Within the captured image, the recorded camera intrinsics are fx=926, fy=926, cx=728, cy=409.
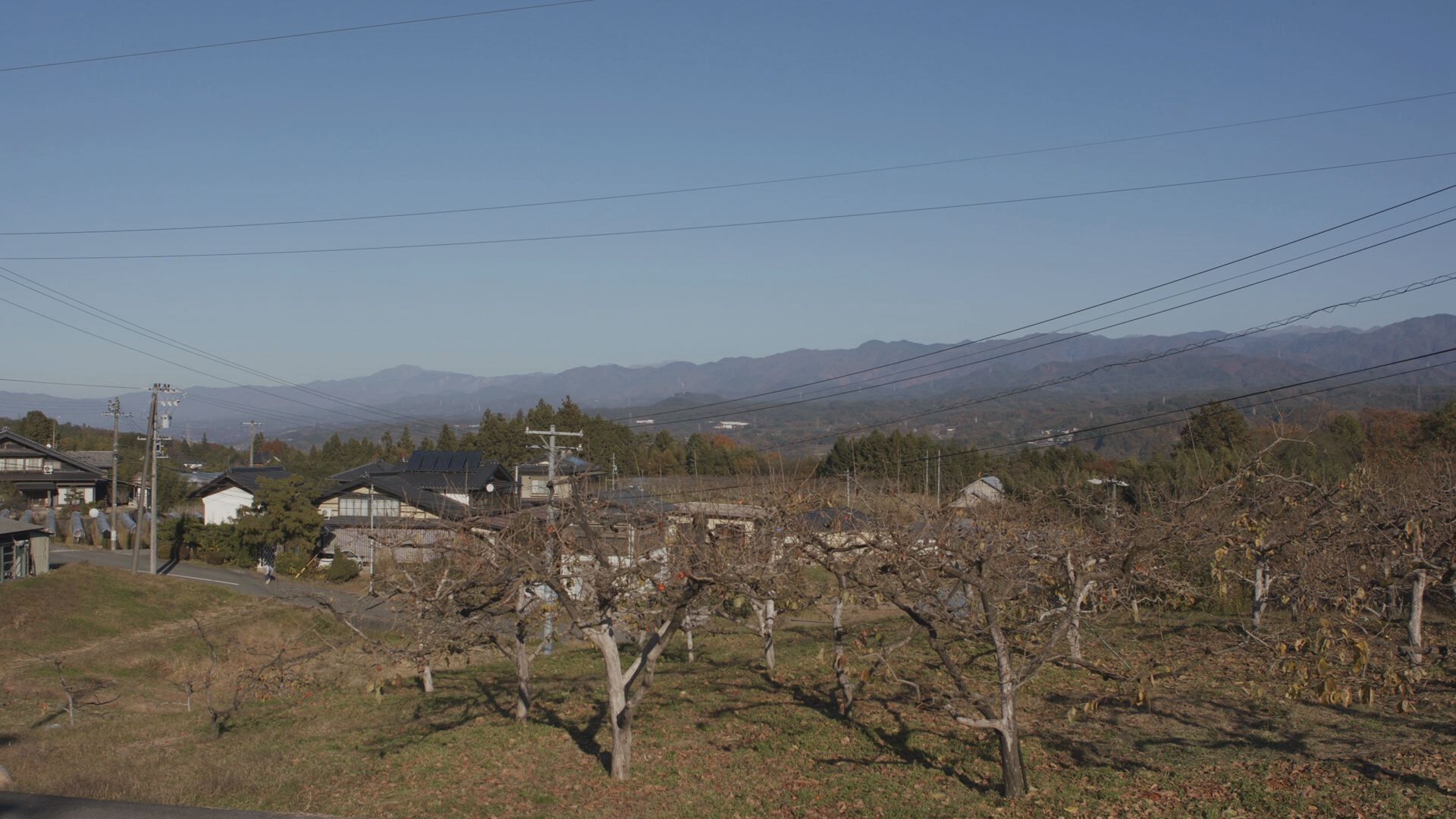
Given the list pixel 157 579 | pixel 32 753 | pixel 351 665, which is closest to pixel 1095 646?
pixel 351 665

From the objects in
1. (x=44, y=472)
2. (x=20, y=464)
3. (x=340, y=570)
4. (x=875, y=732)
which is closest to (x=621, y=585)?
(x=875, y=732)

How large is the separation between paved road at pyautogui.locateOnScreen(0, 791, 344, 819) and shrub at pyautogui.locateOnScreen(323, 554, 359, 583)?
26.8m

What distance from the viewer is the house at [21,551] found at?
27609 millimetres

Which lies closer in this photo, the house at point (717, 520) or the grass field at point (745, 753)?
the grass field at point (745, 753)

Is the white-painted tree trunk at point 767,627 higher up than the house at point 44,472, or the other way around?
the house at point 44,472

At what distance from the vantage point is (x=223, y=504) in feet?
151

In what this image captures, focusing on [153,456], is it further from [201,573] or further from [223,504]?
[223,504]

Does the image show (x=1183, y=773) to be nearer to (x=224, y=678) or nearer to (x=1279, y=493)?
(x=1279, y=493)

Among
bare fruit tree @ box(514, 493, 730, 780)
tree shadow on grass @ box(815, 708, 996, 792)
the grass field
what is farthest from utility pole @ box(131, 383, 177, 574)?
tree shadow on grass @ box(815, 708, 996, 792)

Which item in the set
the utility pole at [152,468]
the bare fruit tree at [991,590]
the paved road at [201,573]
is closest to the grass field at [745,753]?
the bare fruit tree at [991,590]

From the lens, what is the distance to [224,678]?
1934 centimetres

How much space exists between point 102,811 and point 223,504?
42011mm

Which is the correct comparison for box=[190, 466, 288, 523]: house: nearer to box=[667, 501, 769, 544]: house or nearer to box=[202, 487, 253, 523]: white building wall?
box=[202, 487, 253, 523]: white building wall

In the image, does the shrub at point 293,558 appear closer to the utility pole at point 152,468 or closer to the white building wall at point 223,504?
the utility pole at point 152,468
